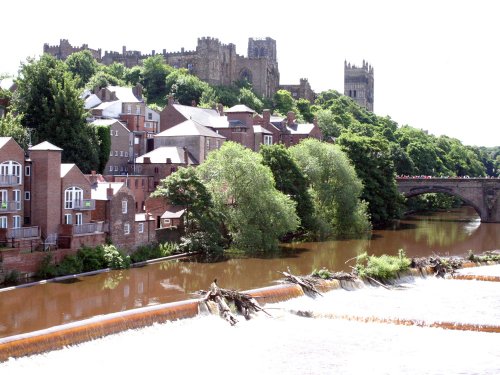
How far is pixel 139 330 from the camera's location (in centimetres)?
3136

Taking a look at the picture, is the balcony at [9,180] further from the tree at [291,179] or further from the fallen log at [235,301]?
the tree at [291,179]

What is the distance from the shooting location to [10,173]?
4394cm

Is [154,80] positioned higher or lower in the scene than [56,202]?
higher

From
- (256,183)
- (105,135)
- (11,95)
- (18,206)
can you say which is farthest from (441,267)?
(11,95)

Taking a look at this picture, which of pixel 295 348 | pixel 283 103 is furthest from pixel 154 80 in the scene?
pixel 295 348

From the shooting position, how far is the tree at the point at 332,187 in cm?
6781

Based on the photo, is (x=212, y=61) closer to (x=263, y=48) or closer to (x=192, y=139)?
(x=263, y=48)

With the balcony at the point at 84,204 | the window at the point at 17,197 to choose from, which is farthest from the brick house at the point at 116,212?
the window at the point at 17,197

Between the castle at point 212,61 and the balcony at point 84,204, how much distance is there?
279 feet

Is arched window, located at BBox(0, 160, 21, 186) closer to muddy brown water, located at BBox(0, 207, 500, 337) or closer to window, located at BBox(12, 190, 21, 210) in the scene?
window, located at BBox(12, 190, 21, 210)

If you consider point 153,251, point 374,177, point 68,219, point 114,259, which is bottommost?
point 114,259

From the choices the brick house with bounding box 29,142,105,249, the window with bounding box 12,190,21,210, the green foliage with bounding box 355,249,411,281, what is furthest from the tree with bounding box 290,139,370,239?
the window with bounding box 12,190,21,210

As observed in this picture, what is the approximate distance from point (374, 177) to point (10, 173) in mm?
47221

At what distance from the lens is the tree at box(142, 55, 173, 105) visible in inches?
4722
